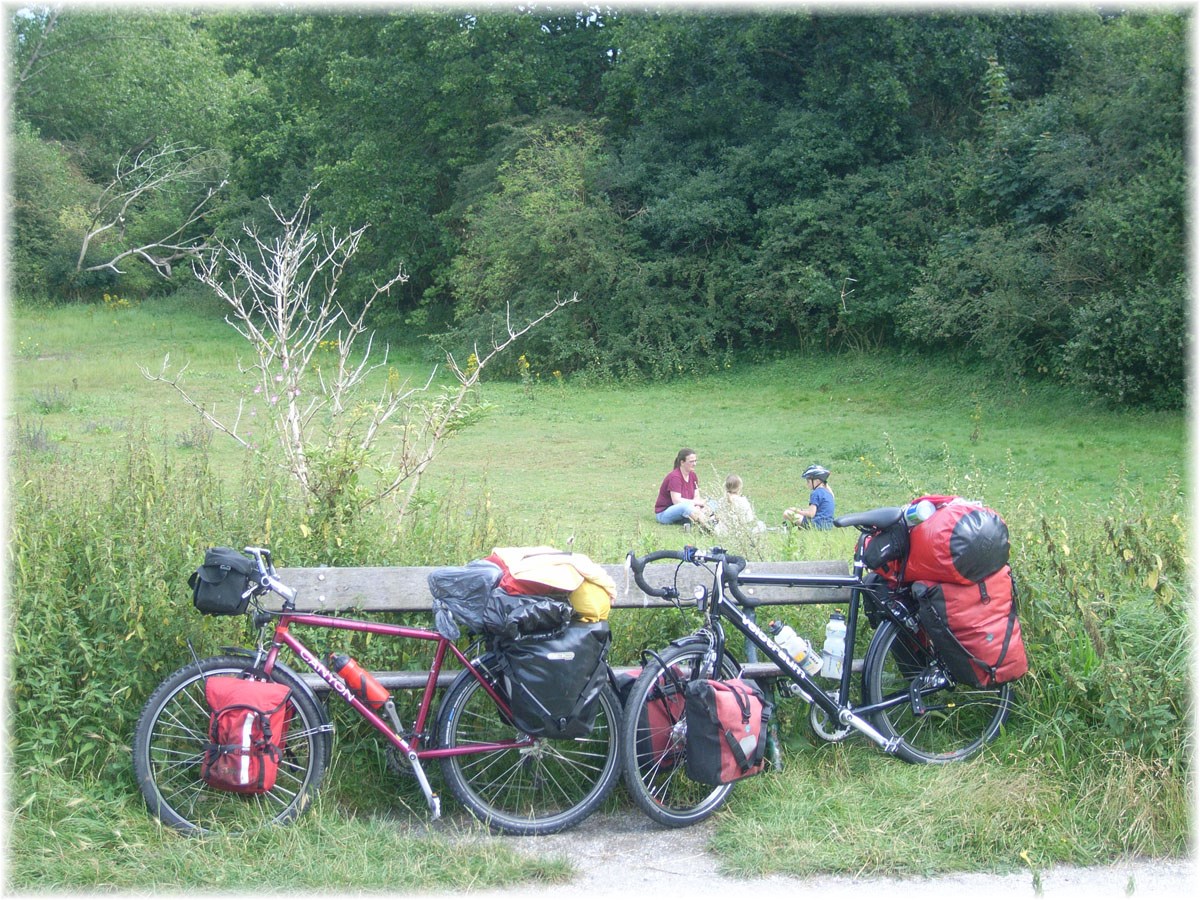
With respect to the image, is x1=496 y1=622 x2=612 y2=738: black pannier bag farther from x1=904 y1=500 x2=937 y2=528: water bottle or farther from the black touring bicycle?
x1=904 y1=500 x2=937 y2=528: water bottle

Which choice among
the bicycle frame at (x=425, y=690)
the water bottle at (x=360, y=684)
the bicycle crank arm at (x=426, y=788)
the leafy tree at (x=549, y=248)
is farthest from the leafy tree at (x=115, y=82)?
the bicycle crank arm at (x=426, y=788)

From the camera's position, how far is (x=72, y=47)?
30078mm

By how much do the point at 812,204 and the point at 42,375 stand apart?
18498 mm

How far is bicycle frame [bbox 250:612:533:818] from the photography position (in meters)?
4.38

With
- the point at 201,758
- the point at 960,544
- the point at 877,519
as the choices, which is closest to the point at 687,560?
the point at 877,519

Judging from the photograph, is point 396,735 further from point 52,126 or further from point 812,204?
point 52,126

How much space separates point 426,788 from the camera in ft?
14.2

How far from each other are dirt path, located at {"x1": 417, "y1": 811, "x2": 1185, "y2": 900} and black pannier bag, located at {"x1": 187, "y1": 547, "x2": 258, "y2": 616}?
1205mm

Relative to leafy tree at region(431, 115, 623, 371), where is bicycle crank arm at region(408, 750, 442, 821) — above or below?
below

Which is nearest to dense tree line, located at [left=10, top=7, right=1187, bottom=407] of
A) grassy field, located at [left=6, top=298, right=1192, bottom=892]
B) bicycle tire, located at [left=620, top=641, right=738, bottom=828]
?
grassy field, located at [left=6, top=298, right=1192, bottom=892]

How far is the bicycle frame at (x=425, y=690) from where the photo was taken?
4383 millimetres

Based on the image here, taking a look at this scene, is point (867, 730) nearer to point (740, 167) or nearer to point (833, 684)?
point (833, 684)

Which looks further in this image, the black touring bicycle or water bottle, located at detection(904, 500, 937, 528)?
water bottle, located at detection(904, 500, 937, 528)

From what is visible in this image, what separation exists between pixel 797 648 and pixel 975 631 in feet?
2.37
